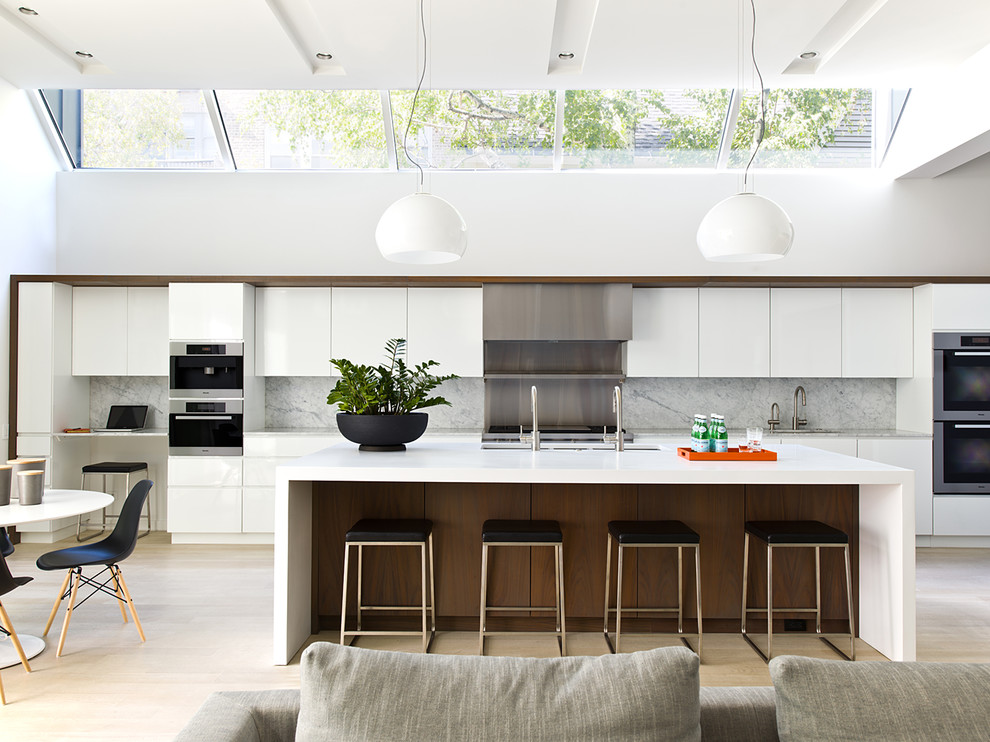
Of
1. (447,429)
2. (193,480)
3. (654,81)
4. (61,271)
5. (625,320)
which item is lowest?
(193,480)

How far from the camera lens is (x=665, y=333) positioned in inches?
224

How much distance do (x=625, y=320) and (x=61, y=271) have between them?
15.8 feet

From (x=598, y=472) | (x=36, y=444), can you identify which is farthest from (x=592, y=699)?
(x=36, y=444)

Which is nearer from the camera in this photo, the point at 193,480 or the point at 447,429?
the point at 193,480

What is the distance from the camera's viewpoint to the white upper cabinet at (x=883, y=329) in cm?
563

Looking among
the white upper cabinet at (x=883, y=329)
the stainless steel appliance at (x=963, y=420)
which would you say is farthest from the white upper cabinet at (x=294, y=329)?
the stainless steel appliance at (x=963, y=420)

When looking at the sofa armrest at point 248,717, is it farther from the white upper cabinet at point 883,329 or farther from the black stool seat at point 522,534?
the white upper cabinet at point 883,329

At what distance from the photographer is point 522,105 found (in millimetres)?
5602

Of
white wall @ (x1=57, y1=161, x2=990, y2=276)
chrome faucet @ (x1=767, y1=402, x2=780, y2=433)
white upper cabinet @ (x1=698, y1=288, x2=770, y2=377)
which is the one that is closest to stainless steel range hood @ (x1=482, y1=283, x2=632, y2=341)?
white wall @ (x1=57, y1=161, x2=990, y2=276)

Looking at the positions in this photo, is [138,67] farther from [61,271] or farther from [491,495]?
[491,495]

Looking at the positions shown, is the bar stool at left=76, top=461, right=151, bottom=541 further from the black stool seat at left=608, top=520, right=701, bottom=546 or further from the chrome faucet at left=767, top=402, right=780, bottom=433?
the chrome faucet at left=767, top=402, right=780, bottom=433

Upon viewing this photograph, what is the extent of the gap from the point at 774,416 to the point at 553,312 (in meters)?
2.13

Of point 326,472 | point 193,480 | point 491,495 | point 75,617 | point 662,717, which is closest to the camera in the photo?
point 662,717

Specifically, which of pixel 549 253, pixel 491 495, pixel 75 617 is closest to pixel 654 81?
pixel 549 253
